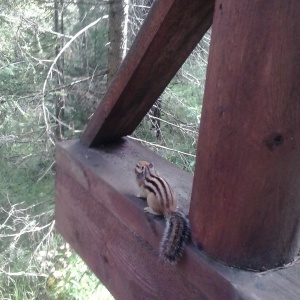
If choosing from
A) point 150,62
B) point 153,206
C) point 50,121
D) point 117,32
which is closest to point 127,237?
point 153,206

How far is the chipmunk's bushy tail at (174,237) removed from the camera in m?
0.96

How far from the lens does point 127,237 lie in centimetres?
116

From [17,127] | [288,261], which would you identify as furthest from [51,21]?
[288,261]

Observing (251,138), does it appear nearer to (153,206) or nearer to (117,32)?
(153,206)

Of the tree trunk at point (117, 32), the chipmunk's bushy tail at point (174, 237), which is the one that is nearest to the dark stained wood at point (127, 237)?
the chipmunk's bushy tail at point (174, 237)

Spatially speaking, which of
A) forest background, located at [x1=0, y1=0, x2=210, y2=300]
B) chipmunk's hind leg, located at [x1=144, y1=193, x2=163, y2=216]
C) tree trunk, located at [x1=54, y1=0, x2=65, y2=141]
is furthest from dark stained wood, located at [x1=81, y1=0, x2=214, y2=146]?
tree trunk, located at [x1=54, y1=0, x2=65, y2=141]

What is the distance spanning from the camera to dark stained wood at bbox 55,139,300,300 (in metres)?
0.86

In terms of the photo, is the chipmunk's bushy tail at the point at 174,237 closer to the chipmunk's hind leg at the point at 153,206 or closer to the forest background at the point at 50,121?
the chipmunk's hind leg at the point at 153,206

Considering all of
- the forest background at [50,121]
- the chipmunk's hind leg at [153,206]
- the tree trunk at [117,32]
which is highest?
the chipmunk's hind leg at [153,206]

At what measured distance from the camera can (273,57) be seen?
0.79 meters

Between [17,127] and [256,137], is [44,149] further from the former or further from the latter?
[256,137]

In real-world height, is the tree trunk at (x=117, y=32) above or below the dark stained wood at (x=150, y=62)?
below

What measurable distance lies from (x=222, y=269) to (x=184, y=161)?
3.84m

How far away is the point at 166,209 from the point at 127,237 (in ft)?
0.48
